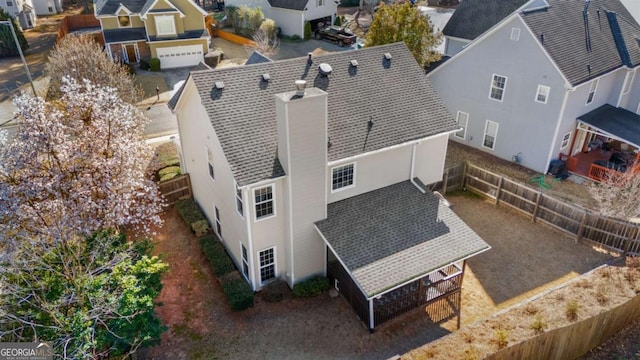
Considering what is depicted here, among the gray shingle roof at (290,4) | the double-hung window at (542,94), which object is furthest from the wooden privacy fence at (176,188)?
the gray shingle roof at (290,4)

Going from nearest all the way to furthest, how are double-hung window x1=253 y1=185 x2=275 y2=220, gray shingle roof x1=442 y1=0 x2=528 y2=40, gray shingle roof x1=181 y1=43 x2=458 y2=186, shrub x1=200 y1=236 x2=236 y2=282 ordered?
double-hung window x1=253 y1=185 x2=275 y2=220 < gray shingle roof x1=181 y1=43 x2=458 y2=186 < shrub x1=200 y1=236 x2=236 y2=282 < gray shingle roof x1=442 y1=0 x2=528 y2=40

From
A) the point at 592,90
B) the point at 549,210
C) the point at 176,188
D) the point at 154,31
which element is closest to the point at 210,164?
the point at 176,188

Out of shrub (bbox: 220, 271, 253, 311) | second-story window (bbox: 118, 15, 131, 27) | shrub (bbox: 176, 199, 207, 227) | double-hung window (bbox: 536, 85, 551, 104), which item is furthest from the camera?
second-story window (bbox: 118, 15, 131, 27)

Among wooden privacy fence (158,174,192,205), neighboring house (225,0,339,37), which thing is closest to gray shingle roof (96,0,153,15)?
neighboring house (225,0,339,37)

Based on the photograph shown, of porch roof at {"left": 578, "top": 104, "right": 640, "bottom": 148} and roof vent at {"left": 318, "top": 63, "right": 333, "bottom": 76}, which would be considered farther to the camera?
porch roof at {"left": 578, "top": 104, "right": 640, "bottom": 148}

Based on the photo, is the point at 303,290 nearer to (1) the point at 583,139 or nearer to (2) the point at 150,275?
(2) the point at 150,275

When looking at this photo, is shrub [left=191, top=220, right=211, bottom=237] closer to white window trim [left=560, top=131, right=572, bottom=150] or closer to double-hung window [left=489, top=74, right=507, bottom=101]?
double-hung window [left=489, top=74, right=507, bottom=101]

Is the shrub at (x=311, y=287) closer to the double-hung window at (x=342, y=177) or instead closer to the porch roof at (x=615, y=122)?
the double-hung window at (x=342, y=177)

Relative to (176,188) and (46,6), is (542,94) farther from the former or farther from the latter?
(46,6)

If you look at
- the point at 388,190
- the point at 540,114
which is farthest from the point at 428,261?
the point at 540,114
